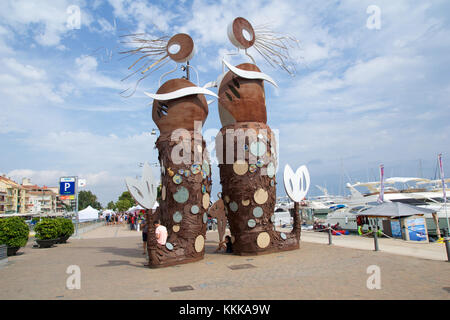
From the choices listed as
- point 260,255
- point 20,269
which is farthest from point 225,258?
point 20,269

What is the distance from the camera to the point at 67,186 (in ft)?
66.6

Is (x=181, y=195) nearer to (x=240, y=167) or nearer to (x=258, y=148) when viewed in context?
(x=240, y=167)

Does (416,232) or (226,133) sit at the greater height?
(226,133)

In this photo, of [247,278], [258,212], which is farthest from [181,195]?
[247,278]

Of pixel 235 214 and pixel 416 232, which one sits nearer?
pixel 235 214

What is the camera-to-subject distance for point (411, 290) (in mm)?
5668

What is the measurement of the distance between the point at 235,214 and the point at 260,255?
1.63 meters

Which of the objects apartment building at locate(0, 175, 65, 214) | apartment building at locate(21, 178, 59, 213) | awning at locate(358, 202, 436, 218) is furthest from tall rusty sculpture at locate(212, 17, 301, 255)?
apartment building at locate(21, 178, 59, 213)

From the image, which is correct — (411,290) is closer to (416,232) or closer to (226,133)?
(226,133)

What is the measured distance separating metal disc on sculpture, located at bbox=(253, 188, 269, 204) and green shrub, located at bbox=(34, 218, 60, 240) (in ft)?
36.7

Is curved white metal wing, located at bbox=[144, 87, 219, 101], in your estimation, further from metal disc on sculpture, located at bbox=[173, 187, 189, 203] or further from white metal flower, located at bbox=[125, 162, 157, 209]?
metal disc on sculpture, located at bbox=[173, 187, 189, 203]

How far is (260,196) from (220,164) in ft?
6.19

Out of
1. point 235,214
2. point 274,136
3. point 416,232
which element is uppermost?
point 274,136
